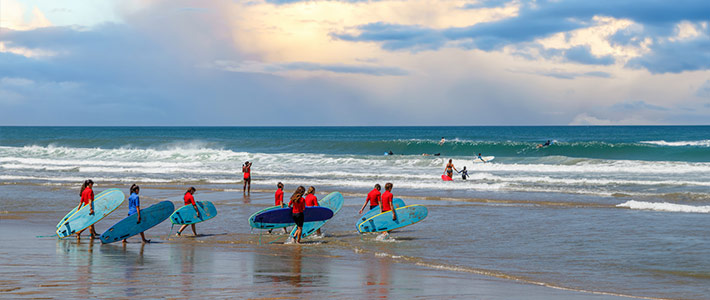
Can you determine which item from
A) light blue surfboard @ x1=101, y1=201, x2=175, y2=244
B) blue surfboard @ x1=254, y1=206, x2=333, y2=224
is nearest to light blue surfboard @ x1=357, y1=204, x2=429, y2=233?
blue surfboard @ x1=254, y1=206, x2=333, y2=224

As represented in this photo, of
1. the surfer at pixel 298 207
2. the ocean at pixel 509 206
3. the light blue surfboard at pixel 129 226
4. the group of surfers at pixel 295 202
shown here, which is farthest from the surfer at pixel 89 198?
the surfer at pixel 298 207

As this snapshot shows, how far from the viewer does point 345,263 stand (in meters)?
11.3

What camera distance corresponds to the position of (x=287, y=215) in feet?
46.2

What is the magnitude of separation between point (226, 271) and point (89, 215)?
5521 millimetres

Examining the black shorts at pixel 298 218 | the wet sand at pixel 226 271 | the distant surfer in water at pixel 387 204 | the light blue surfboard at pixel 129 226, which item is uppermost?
the distant surfer in water at pixel 387 204

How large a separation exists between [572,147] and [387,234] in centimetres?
5080

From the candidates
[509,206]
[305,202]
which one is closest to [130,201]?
[305,202]

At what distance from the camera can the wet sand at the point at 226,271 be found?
837 centimetres

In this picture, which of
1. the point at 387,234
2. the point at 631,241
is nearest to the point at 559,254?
the point at 631,241

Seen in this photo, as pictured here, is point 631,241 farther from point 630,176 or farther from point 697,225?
point 630,176

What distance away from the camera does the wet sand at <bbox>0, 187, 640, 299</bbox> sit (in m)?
8.37

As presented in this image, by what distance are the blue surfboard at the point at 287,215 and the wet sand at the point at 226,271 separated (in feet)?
1.53

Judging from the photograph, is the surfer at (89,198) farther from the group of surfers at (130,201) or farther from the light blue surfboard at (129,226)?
the light blue surfboard at (129,226)

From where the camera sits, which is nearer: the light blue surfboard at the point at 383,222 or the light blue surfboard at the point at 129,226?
the light blue surfboard at the point at 129,226
